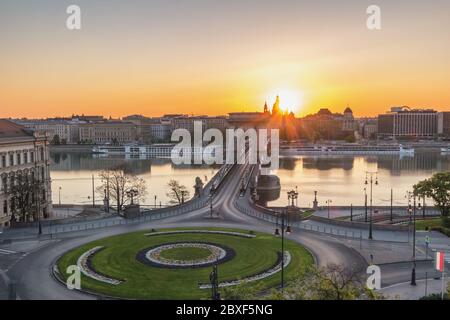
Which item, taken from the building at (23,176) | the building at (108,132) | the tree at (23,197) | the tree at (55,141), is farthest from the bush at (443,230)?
the building at (108,132)

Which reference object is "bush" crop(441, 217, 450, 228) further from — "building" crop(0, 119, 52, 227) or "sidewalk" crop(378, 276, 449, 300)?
"building" crop(0, 119, 52, 227)

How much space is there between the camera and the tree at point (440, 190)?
120ft

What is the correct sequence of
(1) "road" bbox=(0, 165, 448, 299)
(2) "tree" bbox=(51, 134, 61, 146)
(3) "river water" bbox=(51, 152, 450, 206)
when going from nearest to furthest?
(1) "road" bbox=(0, 165, 448, 299) → (3) "river water" bbox=(51, 152, 450, 206) → (2) "tree" bbox=(51, 134, 61, 146)

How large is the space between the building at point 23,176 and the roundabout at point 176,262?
37.9ft

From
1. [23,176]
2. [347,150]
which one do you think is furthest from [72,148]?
[23,176]

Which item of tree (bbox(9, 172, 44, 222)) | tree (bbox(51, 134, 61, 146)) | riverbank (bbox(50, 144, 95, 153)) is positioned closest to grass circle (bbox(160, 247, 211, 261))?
tree (bbox(9, 172, 44, 222))

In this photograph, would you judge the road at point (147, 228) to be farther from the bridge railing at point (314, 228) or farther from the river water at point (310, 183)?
the river water at point (310, 183)

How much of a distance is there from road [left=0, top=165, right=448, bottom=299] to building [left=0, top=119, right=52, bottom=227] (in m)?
6.64

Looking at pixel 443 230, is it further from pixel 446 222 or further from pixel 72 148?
pixel 72 148

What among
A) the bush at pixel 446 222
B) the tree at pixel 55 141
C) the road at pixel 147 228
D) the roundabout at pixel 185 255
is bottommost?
the road at pixel 147 228

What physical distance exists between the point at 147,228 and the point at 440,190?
2363 cm

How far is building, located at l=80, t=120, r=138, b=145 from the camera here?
620 feet
